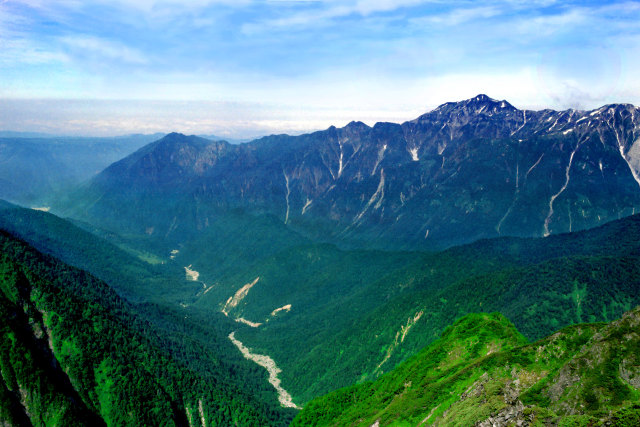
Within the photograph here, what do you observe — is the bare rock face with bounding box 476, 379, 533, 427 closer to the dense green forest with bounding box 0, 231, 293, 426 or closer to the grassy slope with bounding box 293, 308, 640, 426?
the grassy slope with bounding box 293, 308, 640, 426

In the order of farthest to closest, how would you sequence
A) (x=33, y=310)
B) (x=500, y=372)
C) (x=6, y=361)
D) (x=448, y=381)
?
(x=33, y=310)
(x=6, y=361)
(x=448, y=381)
(x=500, y=372)

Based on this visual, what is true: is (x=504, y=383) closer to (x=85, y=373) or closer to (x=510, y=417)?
(x=510, y=417)

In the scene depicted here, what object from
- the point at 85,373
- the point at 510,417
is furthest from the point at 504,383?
the point at 85,373

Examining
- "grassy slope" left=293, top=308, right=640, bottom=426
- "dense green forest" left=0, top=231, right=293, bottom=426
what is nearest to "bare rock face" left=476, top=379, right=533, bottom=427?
"grassy slope" left=293, top=308, right=640, bottom=426

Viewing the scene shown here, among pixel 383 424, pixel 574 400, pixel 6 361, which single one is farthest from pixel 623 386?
pixel 6 361

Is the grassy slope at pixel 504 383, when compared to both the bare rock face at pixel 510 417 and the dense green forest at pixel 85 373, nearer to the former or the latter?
the bare rock face at pixel 510 417

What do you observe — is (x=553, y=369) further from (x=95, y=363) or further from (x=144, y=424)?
(x=95, y=363)

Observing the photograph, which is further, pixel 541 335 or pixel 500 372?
pixel 541 335
